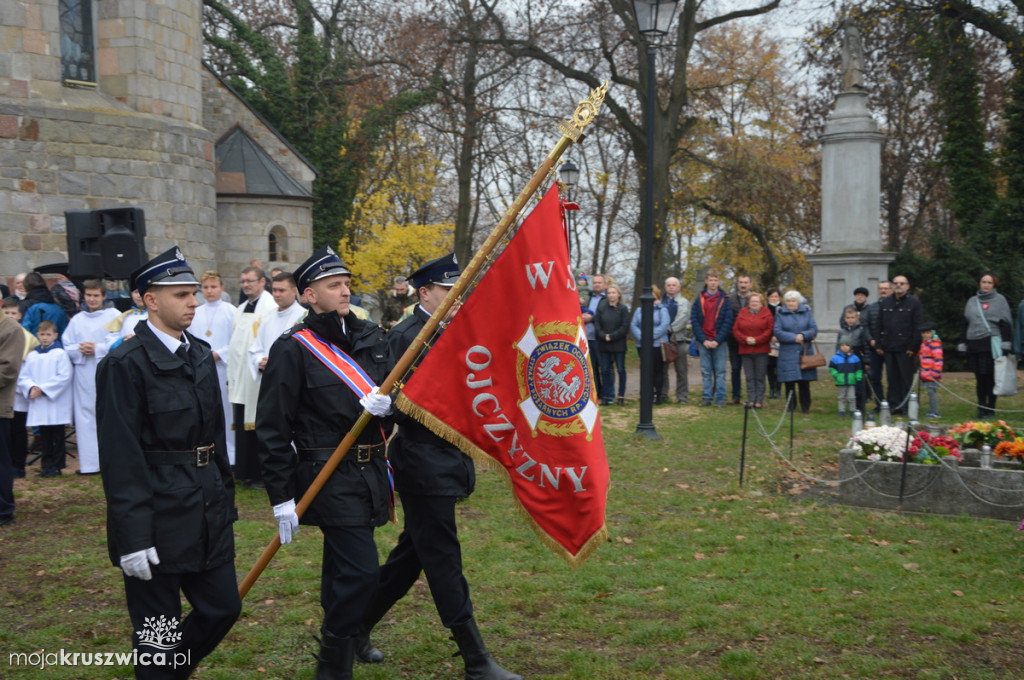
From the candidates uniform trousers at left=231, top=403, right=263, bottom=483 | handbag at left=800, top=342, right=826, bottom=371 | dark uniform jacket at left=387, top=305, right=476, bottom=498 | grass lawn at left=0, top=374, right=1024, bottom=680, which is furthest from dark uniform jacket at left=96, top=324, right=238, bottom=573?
handbag at left=800, top=342, right=826, bottom=371

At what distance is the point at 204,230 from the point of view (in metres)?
20.8

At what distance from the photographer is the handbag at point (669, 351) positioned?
16688 millimetres

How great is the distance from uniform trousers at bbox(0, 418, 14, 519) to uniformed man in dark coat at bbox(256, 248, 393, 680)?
204 inches

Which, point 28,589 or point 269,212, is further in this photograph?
point 269,212

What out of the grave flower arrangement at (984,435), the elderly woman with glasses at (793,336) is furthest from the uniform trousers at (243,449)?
the elderly woman with glasses at (793,336)

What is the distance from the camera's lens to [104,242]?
9.59 metres

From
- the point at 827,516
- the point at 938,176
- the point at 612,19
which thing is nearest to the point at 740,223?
the point at 938,176

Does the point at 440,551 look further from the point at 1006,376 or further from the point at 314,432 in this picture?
the point at 1006,376

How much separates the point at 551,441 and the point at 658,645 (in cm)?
164

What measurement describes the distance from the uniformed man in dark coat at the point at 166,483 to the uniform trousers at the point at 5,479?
5.27 m

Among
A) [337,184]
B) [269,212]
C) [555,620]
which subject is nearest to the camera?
[555,620]

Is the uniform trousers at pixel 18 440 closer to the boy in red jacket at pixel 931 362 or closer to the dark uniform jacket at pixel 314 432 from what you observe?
the dark uniform jacket at pixel 314 432

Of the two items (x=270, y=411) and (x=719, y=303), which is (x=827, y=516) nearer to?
(x=270, y=411)

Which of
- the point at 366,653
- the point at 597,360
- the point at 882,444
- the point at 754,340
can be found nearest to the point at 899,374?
the point at 754,340
